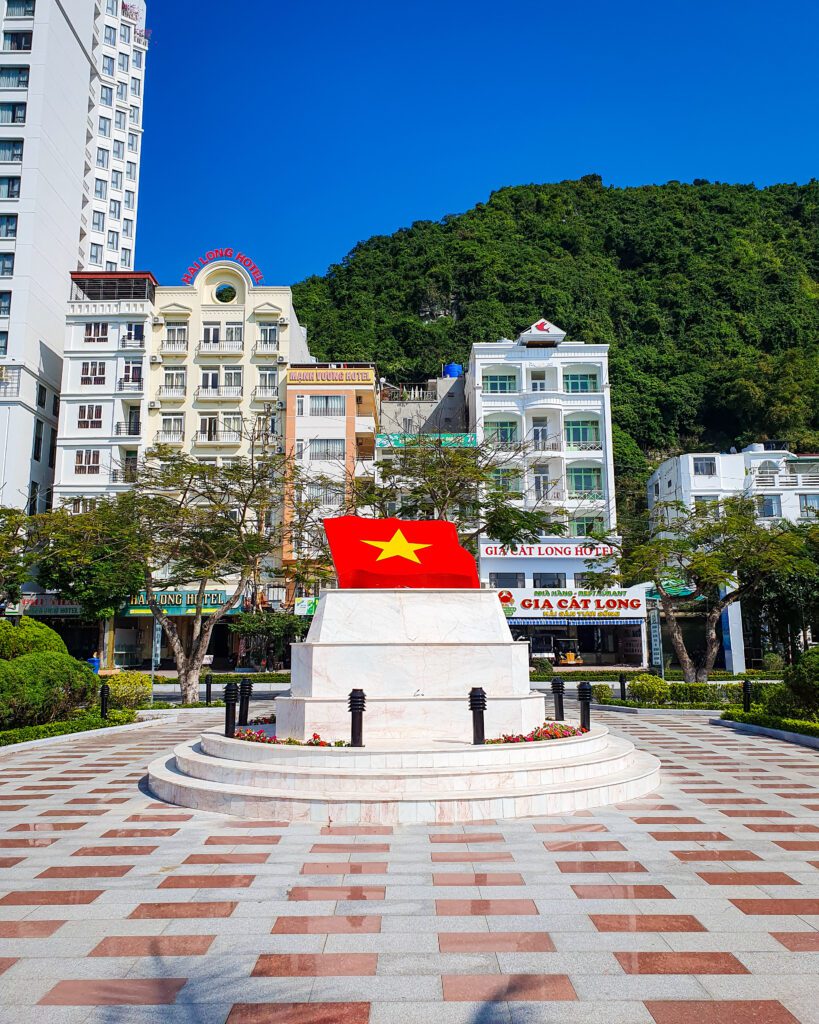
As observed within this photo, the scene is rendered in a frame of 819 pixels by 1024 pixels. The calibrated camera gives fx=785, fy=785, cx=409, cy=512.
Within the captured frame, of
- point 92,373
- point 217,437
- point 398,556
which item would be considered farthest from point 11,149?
point 398,556

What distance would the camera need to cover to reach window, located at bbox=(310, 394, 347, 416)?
37781 millimetres

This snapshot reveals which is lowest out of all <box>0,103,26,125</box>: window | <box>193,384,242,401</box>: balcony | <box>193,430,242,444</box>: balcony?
<box>193,430,242,444</box>: balcony

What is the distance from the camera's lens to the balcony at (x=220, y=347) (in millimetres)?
38562

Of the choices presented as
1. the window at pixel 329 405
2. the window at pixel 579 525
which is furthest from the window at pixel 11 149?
the window at pixel 579 525

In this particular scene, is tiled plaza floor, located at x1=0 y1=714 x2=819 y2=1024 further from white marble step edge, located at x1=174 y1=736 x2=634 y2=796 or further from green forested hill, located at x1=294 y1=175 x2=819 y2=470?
green forested hill, located at x1=294 y1=175 x2=819 y2=470

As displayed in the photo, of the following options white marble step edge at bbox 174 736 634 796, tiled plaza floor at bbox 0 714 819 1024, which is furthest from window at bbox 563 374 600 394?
tiled plaza floor at bbox 0 714 819 1024

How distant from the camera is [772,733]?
48.8 ft

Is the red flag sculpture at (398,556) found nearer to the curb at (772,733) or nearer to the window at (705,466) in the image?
the curb at (772,733)

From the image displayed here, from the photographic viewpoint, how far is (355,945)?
468 cm

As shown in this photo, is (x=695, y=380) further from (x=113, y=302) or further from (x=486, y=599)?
(x=486, y=599)

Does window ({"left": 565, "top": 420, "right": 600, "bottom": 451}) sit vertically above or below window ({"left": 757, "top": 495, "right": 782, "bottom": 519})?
above

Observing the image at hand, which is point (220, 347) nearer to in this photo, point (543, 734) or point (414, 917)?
point (543, 734)

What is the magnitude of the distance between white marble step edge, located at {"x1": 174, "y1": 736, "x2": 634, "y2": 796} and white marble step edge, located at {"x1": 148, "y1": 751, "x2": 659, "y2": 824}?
0.14m

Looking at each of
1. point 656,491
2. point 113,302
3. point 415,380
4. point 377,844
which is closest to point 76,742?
point 377,844
